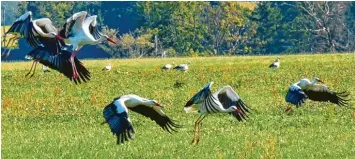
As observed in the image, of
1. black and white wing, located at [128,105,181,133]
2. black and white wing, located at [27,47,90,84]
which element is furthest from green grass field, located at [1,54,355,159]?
black and white wing, located at [27,47,90,84]

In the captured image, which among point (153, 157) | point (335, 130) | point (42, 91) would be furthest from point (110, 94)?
point (153, 157)

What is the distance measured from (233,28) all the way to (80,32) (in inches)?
3101

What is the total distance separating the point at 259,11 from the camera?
8444cm

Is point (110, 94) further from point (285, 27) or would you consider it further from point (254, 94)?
point (285, 27)

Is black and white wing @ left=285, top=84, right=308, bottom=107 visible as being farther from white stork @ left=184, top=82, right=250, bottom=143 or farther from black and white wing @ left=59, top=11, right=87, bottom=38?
black and white wing @ left=59, top=11, right=87, bottom=38

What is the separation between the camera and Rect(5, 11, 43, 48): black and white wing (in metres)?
6.24

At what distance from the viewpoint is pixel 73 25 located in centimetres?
653

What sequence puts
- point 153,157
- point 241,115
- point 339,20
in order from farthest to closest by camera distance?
point 339,20 → point 153,157 → point 241,115

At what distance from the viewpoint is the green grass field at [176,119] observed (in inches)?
562

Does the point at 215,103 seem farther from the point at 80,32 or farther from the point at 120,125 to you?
the point at 80,32

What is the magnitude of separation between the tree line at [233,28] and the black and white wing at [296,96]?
2551 inches

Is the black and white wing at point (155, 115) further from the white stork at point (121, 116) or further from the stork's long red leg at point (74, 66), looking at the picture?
the stork's long red leg at point (74, 66)

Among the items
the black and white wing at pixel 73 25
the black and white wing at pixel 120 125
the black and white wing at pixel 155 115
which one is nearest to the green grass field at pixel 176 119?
the black and white wing at pixel 155 115

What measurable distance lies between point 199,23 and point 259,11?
5796mm
